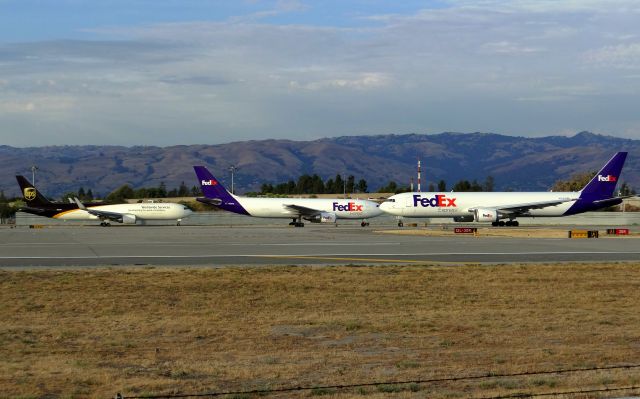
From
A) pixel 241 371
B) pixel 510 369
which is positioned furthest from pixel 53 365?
pixel 510 369

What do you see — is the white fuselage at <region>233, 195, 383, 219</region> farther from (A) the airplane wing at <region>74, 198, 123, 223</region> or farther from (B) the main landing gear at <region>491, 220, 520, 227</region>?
(A) the airplane wing at <region>74, 198, 123, 223</region>

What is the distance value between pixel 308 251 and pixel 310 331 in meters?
26.0

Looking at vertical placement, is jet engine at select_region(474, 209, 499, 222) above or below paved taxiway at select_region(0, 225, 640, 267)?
above

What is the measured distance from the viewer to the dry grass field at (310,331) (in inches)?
523

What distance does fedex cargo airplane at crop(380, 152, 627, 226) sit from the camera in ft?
274

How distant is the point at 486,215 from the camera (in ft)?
272

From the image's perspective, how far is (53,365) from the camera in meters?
14.7

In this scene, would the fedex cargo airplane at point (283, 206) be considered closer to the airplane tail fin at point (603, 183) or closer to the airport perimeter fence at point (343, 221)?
the airport perimeter fence at point (343, 221)

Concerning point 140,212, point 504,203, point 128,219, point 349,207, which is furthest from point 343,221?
point 128,219

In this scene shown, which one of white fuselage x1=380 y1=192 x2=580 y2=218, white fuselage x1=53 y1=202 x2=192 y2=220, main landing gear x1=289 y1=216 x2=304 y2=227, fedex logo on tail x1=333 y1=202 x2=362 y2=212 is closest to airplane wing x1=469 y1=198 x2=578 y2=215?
white fuselage x1=380 y1=192 x2=580 y2=218

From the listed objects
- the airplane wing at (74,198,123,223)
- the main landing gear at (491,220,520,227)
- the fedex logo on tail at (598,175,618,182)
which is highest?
the fedex logo on tail at (598,175,618,182)

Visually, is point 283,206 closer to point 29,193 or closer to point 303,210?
point 303,210

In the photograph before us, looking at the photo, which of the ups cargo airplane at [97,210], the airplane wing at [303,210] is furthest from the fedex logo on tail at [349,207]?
the ups cargo airplane at [97,210]

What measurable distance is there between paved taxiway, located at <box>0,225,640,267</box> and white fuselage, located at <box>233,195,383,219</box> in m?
33.3
